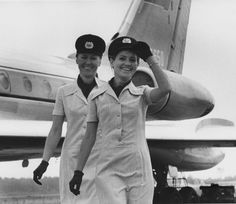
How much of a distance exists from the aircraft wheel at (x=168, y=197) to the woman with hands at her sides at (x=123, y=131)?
29.6 feet

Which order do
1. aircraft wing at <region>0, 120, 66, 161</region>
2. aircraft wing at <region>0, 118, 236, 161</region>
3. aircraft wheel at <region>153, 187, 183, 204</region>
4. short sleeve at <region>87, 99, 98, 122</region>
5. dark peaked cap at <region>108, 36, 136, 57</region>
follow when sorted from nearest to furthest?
dark peaked cap at <region>108, 36, 136, 57</region>, short sleeve at <region>87, 99, 98, 122</region>, aircraft wing at <region>0, 120, 66, 161</region>, aircraft wing at <region>0, 118, 236, 161</region>, aircraft wheel at <region>153, 187, 183, 204</region>

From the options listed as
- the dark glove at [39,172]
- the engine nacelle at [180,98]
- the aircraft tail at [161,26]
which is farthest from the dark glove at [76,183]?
the aircraft tail at [161,26]

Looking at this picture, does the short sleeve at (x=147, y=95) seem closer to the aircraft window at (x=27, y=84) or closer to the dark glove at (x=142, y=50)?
the dark glove at (x=142, y=50)

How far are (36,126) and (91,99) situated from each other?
6.45 metres

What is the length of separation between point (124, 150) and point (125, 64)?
0.57 m

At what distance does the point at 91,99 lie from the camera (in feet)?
13.5

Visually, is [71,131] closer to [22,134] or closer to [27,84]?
[22,134]

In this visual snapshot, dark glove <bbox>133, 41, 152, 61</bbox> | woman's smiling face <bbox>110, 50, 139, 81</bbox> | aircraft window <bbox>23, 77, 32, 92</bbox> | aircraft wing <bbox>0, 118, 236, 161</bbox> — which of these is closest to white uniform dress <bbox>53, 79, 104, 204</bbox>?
woman's smiling face <bbox>110, 50, 139, 81</bbox>

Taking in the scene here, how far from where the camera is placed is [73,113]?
182 inches

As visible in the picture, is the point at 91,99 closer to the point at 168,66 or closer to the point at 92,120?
the point at 92,120

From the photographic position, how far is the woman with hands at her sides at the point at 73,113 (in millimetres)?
4547

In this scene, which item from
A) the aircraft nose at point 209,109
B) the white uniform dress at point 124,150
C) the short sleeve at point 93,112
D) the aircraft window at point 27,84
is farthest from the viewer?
the aircraft nose at point 209,109

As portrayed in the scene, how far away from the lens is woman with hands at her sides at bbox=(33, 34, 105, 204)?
4547 millimetres

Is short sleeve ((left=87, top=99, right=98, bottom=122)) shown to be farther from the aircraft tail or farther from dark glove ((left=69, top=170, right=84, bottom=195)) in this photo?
the aircraft tail
